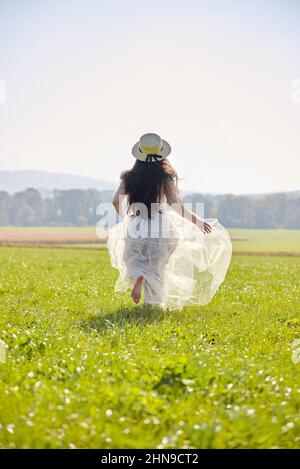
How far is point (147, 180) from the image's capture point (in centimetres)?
1038

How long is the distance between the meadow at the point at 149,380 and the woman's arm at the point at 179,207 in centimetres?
172

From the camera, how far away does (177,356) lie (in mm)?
6383

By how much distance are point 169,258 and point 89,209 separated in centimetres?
10292

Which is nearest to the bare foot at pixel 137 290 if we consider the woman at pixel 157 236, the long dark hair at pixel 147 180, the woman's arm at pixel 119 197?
the woman at pixel 157 236

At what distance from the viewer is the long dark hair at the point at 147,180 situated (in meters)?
10.4

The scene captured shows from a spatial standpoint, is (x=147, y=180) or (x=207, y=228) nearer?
(x=147, y=180)

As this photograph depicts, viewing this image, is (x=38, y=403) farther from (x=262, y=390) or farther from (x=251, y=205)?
(x=251, y=205)

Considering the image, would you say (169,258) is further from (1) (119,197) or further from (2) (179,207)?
(1) (119,197)

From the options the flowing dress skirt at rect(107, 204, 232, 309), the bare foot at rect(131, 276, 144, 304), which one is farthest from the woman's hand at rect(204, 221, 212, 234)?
the bare foot at rect(131, 276, 144, 304)

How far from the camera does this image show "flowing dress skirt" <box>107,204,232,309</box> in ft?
34.1

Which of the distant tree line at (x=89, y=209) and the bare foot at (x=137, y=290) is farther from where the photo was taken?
the distant tree line at (x=89, y=209)

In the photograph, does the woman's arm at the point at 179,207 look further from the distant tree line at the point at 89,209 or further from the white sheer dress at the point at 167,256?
the distant tree line at the point at 89,209

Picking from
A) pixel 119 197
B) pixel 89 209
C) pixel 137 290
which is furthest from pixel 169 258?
pixel 89 209
